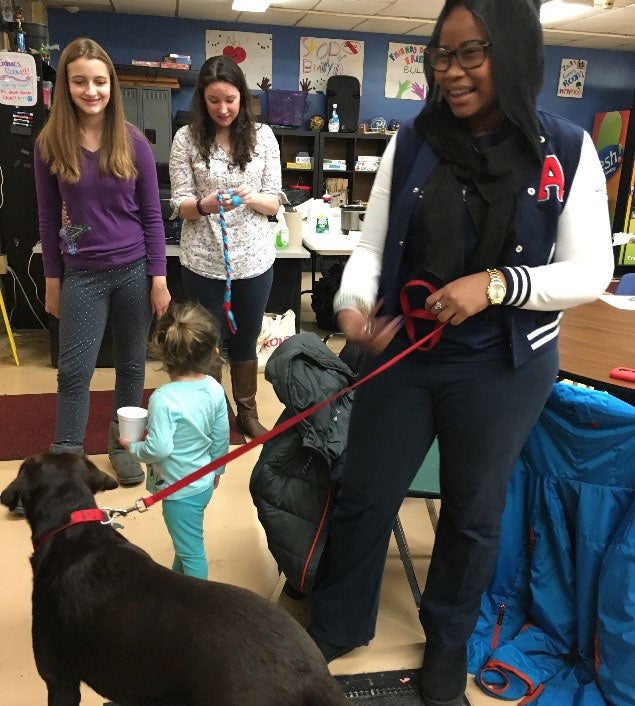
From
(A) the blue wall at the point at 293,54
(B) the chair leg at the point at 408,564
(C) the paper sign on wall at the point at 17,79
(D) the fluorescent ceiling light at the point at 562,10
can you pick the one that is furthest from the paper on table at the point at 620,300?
(A) the blue wall at the point at 293,54

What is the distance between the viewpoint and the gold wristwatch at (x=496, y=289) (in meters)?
1.17

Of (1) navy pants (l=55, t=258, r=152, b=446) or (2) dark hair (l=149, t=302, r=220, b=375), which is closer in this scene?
(2) dark hair (l=149, t=302, r=220, b=375)

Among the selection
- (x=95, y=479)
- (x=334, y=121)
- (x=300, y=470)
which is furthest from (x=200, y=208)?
(x=334, y=121)

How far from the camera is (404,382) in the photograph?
1.36 m

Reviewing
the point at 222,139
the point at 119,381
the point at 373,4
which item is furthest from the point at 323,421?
the point at 373,4

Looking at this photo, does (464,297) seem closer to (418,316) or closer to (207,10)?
(418,316)

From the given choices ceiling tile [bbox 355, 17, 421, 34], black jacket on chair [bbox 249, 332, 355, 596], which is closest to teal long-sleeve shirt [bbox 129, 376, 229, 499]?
black jacket on chair [bbox 249, 332, 355, 596]

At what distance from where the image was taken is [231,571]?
2.07 meters

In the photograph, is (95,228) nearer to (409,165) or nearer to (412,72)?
(409,165)

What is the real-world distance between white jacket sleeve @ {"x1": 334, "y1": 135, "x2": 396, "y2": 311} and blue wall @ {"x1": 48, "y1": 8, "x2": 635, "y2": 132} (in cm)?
667

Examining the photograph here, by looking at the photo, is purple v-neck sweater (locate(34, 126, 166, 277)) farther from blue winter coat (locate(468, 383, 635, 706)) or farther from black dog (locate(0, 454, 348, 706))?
blue winter coat (locate(468, 383, 635, 706))

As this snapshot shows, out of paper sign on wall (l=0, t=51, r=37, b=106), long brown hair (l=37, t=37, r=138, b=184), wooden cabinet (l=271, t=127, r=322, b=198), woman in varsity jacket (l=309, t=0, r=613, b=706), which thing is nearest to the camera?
woman in varsity jacket (l=309, t=0, r=613, b=706)

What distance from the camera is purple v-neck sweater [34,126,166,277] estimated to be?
212 centimetres

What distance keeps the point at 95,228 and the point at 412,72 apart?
6.95 m
